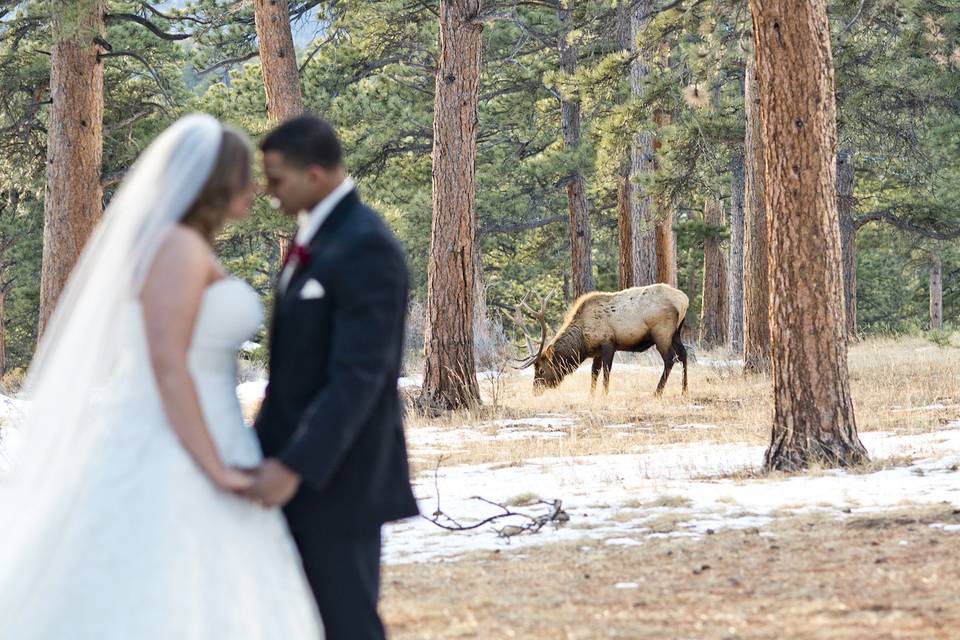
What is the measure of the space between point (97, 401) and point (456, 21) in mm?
12664

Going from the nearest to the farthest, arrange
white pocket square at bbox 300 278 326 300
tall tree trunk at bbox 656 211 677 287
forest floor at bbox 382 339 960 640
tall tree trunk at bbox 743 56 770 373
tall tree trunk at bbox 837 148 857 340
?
1. white pocket square at bbox 300 278 326 300
2. forest floor at bbox 382 339 960 640
3. tall tree trunk at bbox 743 56 770 373
4. tall tree trunk at bbox 656 211 677 287
5. tall tree trunk at bbox 837 148 857 340

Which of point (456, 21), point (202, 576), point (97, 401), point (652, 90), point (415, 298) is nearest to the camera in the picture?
point (202, 576)

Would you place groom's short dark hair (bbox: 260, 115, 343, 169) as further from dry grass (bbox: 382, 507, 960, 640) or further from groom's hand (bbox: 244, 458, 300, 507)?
dry grass (bbox: 382, 507, 960, 640)

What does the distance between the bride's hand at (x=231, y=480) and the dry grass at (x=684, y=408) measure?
822 centimetres

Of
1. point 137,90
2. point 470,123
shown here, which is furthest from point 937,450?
point 137,90

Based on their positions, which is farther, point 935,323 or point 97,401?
point 935,323

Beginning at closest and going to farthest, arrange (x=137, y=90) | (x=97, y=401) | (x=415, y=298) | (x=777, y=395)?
(x=97, y=401), (x=777, y=395), (x=137, y=90), (x=415, y=298)

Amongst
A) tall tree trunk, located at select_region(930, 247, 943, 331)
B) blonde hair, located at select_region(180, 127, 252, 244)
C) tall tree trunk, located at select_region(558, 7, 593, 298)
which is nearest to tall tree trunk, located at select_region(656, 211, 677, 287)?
tall tree trunk, located at select_region(558, 7, 593, 298)

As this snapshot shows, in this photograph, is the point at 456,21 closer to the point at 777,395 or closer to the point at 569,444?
the point at 569,444

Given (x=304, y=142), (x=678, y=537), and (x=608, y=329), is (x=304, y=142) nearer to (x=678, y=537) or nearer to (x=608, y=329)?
(x=678, y=537)

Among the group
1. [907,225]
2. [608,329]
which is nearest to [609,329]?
[608,329]

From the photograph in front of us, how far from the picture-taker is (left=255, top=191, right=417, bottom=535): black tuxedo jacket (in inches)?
126

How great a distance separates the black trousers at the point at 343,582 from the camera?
11.1 ft

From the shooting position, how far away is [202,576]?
3307 millimetres
